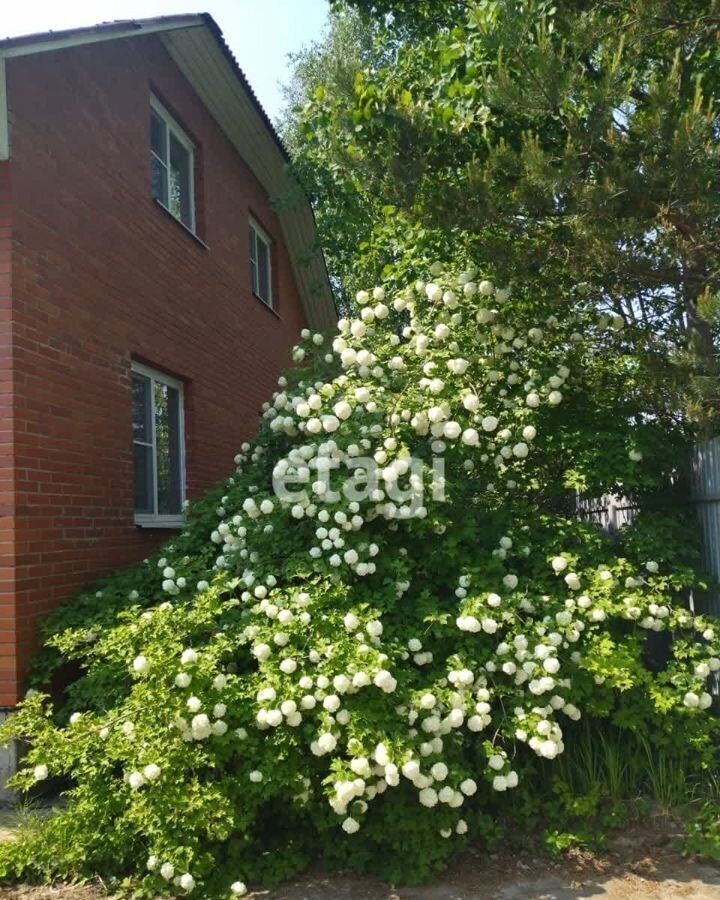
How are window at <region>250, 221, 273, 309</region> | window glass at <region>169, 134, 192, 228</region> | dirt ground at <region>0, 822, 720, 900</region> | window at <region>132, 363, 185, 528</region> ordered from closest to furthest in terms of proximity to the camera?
dirt ground at <region>0, 822, 720, 900</region> < window at <region>132, 363, 185, 528</region> < window glass at <region>169, 134, 192, 228</region> < window at <region>250, 221, 273, 309</region>

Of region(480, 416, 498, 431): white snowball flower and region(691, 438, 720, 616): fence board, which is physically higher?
region(480, 416, 498, 431): white snowball flower

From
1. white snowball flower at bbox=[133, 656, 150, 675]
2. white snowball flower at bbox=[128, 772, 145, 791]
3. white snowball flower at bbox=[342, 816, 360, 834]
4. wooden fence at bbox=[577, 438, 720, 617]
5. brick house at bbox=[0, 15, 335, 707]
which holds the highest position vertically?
brick house at bbox=[0, 15, 335, 707]

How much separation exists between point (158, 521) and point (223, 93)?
499 centimetres

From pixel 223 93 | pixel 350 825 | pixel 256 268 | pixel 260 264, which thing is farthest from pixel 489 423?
pixel 260 264

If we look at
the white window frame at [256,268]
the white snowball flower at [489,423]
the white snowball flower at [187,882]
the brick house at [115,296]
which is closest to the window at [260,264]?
the white window frame at [256,268]

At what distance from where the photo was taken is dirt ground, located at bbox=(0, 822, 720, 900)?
3264 mm

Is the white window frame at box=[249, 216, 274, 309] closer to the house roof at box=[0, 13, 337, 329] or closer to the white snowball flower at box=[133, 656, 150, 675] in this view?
the house roof at box=[0, 13, 337, 329]

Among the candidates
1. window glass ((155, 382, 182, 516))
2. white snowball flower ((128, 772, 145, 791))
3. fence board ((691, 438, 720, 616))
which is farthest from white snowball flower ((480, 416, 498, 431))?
window glass ((155, 382, 182, 516))

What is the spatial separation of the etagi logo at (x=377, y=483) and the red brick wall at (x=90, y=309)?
1635 mm

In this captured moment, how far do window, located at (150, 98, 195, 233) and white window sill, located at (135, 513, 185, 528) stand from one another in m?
2.99

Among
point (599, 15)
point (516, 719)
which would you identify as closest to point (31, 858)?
point (516, 719)

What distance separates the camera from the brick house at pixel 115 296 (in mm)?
4379

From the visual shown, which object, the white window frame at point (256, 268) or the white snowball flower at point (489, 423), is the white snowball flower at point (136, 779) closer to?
the white snowball flower at point (489, 423)

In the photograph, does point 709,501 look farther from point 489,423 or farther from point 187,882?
point 187,882
